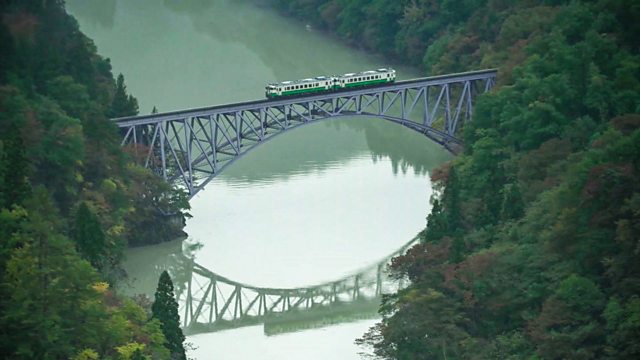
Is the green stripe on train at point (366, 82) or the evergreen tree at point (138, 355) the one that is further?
the green stripe on train at point (366, 82)

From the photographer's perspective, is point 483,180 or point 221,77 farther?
point 221,77

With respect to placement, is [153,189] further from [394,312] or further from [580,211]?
[580,211]

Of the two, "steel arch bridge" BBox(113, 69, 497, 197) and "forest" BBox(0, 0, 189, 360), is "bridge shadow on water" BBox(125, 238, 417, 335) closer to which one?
"forest" BBox(0, 0, 189, 360)

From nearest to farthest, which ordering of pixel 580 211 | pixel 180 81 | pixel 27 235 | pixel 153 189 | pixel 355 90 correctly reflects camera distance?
pixel 27 235, pixel 580 211, pixel 153 189, pixel 355 90, pixel 180 81

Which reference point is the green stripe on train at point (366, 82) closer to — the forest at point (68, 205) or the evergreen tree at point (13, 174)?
Result: the forest at point (68, 205)

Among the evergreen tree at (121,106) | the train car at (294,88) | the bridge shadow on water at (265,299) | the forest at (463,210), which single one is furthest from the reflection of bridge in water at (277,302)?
the train car at (294,88)

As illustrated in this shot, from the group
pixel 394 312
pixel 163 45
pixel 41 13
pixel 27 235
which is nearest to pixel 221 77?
pixel 163 45
